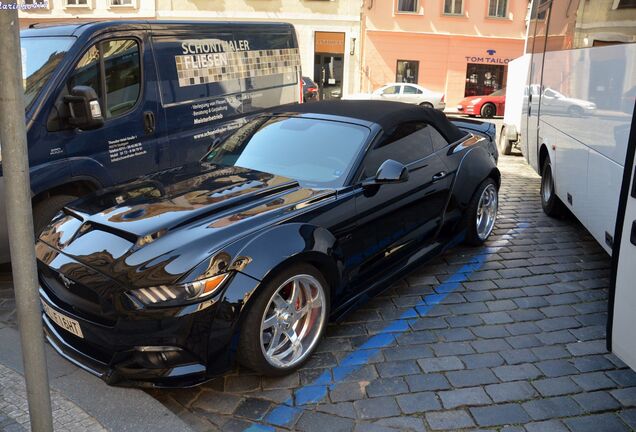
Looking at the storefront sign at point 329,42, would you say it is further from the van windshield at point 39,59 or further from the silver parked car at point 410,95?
the van windshield at point 39,59

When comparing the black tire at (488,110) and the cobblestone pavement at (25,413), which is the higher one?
the black tire at (488,110)

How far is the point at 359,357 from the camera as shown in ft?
11.9

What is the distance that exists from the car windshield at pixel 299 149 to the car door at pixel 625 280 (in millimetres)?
1756

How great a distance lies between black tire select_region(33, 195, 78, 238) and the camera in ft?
15.1

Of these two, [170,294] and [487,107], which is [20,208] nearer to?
[170,294]

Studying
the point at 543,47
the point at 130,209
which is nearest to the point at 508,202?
the point at 543,47

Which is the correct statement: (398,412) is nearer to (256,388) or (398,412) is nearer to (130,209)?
(256,388)

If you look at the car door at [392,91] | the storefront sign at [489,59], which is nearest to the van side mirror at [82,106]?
the car door at [392,91]

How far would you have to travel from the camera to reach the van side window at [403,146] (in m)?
4.12

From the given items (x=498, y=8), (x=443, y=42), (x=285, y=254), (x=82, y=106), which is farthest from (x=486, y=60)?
(x=285, y=254)

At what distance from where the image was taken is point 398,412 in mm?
3062

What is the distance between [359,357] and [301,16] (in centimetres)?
2691

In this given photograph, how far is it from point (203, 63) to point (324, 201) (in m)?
3.14

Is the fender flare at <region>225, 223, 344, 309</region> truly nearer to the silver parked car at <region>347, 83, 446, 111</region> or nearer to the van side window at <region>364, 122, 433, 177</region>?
the van side window at <region>364, 122, 433, 177</region>
